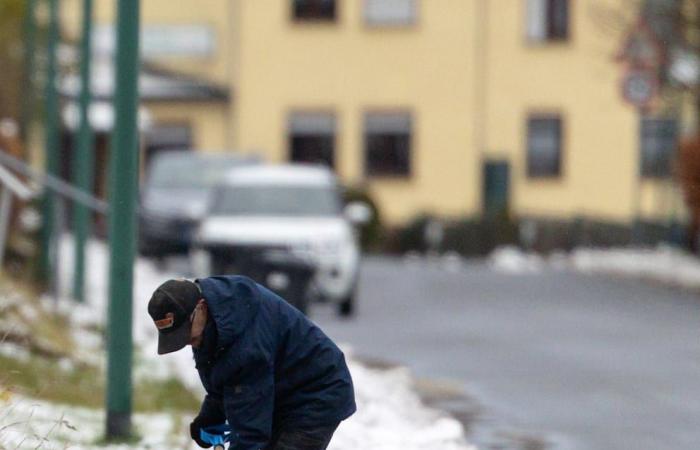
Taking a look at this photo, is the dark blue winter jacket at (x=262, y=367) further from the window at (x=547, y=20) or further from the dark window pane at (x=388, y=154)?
the window at (x=547, y=20)

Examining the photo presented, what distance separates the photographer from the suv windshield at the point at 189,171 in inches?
1251

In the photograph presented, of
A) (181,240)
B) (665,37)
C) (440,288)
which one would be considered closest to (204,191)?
(181,240)

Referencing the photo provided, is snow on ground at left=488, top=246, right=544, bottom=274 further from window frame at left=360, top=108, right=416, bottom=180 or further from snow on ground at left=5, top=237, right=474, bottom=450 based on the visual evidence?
snow on ground at left=5, top=237, right=474, bottom=450

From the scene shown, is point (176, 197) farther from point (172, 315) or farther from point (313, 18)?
point (172, 315)

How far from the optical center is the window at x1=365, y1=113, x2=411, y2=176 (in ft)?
152

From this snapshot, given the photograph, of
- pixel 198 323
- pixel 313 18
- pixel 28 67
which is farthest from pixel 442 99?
pixel 198 323

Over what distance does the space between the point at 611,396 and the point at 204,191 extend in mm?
17733

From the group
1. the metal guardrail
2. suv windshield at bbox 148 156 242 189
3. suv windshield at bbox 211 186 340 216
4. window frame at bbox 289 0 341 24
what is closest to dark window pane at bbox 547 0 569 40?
window frame at bbox 289 0 341 24

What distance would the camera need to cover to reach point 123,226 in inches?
425

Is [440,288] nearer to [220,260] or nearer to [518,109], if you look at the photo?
[220,260]

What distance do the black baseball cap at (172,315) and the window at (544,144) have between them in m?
40.5

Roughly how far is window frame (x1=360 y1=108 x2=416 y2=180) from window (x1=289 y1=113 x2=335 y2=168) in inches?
28.8

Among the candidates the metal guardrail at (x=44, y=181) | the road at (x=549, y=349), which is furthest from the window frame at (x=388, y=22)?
the metal guardrail at (x=44, y=181)

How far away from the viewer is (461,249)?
3978 cm
